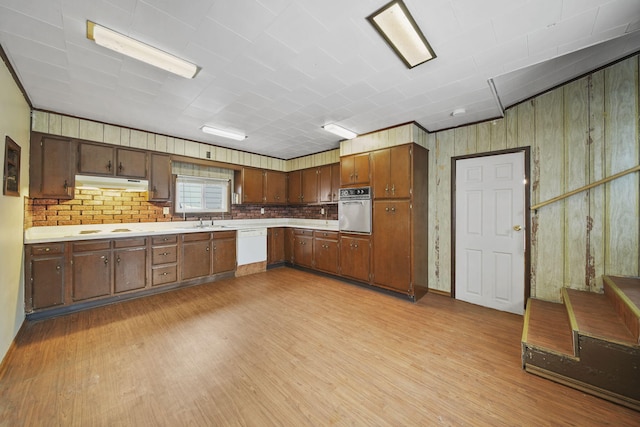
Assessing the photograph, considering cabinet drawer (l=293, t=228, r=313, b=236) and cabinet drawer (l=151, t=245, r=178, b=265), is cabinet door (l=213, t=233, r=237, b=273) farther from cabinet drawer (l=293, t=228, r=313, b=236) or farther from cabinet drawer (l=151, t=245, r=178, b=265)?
cabinet drawer (l=293, t=228, r=313, b=236)

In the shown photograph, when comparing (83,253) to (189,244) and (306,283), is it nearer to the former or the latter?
(189,244)

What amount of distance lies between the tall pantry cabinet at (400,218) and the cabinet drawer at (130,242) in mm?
3753

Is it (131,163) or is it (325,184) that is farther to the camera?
(325,184)

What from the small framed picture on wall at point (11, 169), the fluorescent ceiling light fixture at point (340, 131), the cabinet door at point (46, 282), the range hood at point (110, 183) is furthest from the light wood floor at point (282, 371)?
the fluorescent ceiling light fixture at point (340, 131)

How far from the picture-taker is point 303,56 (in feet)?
6.70

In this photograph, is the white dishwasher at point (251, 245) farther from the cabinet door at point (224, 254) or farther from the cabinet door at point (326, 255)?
the cabinet door at point (326, 255)

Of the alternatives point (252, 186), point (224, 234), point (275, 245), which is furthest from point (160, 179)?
point (275, 245)

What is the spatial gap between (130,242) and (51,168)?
4.55 feet

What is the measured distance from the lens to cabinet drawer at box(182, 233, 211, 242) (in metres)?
4.11

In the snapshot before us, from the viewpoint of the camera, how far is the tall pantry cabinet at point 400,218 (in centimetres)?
354

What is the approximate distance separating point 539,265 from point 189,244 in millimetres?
5302

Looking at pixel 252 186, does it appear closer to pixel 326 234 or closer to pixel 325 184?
pixel 325 184

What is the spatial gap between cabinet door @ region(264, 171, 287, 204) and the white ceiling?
8.00 ft

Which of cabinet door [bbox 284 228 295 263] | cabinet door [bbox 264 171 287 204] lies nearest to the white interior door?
cabinet door [bbox 284 228 295 263]
